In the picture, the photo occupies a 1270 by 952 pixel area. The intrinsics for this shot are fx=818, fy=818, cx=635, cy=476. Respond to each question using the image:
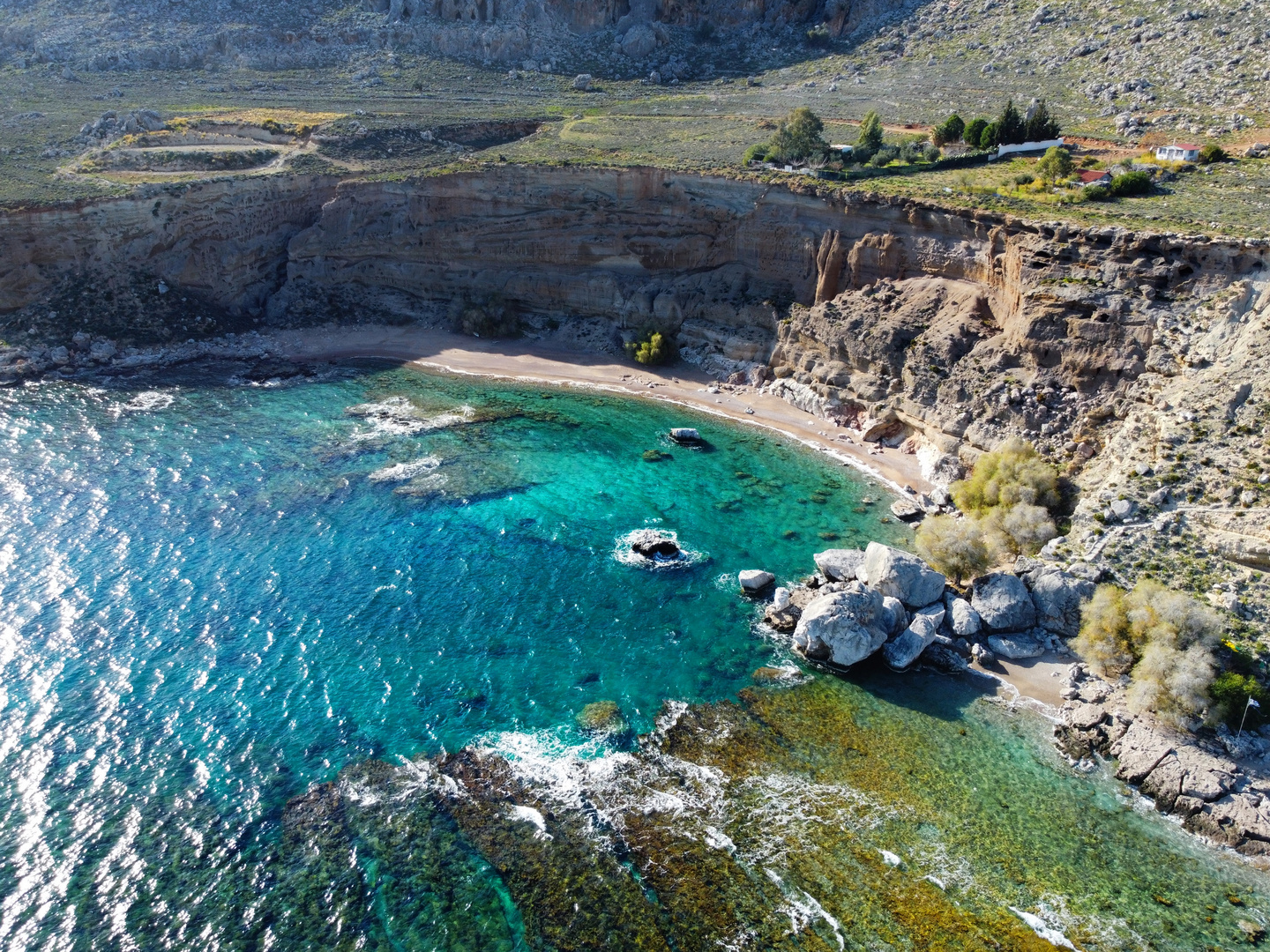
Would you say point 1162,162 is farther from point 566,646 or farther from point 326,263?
point 326,263

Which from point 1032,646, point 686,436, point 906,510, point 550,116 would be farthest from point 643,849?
point 550,116

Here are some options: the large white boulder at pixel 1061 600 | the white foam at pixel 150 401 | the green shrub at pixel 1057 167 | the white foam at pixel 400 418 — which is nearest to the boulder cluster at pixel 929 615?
the large white boulder at pixel 1061 600

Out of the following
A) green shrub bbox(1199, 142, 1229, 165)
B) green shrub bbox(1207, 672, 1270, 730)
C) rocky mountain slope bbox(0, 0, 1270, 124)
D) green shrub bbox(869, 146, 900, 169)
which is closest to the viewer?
green shrub bbox(1207, 672, 1270, 730)

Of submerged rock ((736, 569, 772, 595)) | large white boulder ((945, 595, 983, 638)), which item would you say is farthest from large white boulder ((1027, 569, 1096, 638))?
submerged rock ((736, 569, 772, 595))

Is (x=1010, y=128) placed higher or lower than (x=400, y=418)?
higher

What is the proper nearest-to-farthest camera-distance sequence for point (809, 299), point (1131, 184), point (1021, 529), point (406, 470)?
1. point (1021, 529)
2. point (406, 470)
3. point (1131, 184)
4. point (809, 299)

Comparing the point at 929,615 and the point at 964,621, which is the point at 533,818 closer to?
the point at 929,615

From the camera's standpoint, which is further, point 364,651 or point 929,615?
point 929,615

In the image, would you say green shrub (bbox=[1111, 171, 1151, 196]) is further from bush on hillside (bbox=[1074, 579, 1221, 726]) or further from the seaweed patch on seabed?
the seaweed patch on seabed
